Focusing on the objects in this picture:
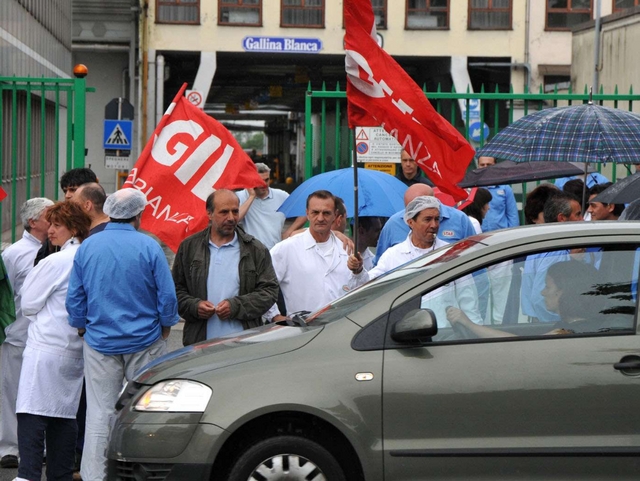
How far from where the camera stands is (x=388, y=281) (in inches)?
226

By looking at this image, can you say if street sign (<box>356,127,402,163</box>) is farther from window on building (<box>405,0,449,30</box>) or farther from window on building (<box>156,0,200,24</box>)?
window on building (<box>405,0,449,30</box>)

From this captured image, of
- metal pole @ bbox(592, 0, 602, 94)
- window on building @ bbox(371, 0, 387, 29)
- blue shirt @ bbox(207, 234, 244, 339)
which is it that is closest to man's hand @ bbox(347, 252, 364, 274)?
blue shirt @ bbox(207, 234, 244, 339)

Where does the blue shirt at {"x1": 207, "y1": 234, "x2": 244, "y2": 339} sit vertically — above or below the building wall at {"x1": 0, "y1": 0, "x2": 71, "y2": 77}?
below

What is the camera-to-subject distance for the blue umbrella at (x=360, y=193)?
8945 mm

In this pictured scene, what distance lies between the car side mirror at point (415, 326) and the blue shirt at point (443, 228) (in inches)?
125

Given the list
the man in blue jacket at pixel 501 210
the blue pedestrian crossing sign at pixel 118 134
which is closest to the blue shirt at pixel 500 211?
the man in blue jacket at pixel 501 210

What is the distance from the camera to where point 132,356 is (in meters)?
6.49

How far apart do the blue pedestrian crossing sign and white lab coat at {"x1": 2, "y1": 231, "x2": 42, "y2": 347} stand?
1234cm

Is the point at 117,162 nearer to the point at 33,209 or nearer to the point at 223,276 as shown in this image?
the point at 33,209

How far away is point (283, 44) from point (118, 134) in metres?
15.5

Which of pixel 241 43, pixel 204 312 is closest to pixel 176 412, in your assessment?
pixel 204 312

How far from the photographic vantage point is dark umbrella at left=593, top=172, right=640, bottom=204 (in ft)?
25.1

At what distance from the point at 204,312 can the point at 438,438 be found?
228 centimetres

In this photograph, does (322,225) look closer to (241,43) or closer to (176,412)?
(176,412)
